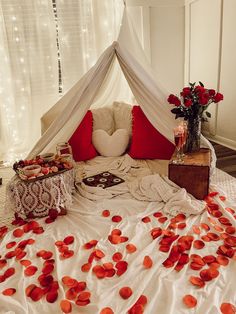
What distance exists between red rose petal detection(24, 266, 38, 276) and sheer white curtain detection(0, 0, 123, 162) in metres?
2.51

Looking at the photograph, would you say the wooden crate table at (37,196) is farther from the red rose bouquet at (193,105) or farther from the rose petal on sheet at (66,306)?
the red rose bouquet at (193,105)

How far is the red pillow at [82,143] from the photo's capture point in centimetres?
275

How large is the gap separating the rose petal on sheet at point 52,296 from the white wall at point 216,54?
3.13 m

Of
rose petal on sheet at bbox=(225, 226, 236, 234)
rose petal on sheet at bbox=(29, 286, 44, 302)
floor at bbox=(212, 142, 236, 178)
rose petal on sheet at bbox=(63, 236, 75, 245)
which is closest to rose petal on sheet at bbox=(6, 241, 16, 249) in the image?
rose petal on sheet at bbox=(63, 236, 75, 245)

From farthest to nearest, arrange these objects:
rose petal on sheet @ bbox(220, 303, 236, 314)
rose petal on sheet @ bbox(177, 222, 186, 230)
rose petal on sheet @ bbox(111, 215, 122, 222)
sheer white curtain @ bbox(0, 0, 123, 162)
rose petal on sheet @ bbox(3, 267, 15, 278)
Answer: sheer white curtain @ bbox(0, 0, 123, 162), rose petal on sheet @ bbox(111, 215, 122, 222), rose petal on sheet @ bbox(177, 222, 186, 230), rose petal on sheet @ bbox(3, 267, 15, 278), rose petal on sheet @ bbox(220, 303, 236, 314)

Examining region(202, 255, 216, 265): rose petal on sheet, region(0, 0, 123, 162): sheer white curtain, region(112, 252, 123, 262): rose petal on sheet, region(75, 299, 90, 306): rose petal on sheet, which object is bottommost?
region(75, 299, 90, 306): rose petal on sheet

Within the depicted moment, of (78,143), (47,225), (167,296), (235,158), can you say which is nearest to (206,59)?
(235,158)

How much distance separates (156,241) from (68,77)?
9.15 ft

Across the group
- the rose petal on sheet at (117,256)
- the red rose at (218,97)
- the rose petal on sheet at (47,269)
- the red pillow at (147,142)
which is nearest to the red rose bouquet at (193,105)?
the red rose at (218,97)

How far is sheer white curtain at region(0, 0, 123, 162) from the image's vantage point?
11.4 feet

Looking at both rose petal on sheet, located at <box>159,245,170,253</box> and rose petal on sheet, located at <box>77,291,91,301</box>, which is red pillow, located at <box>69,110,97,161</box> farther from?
rose petal on sheet, located at <box>77,291,91,301</box>

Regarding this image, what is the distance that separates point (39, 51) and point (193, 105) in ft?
7.58

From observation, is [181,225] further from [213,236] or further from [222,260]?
[222,260]

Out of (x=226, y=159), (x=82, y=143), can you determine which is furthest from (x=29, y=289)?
(x=226, y=159)
